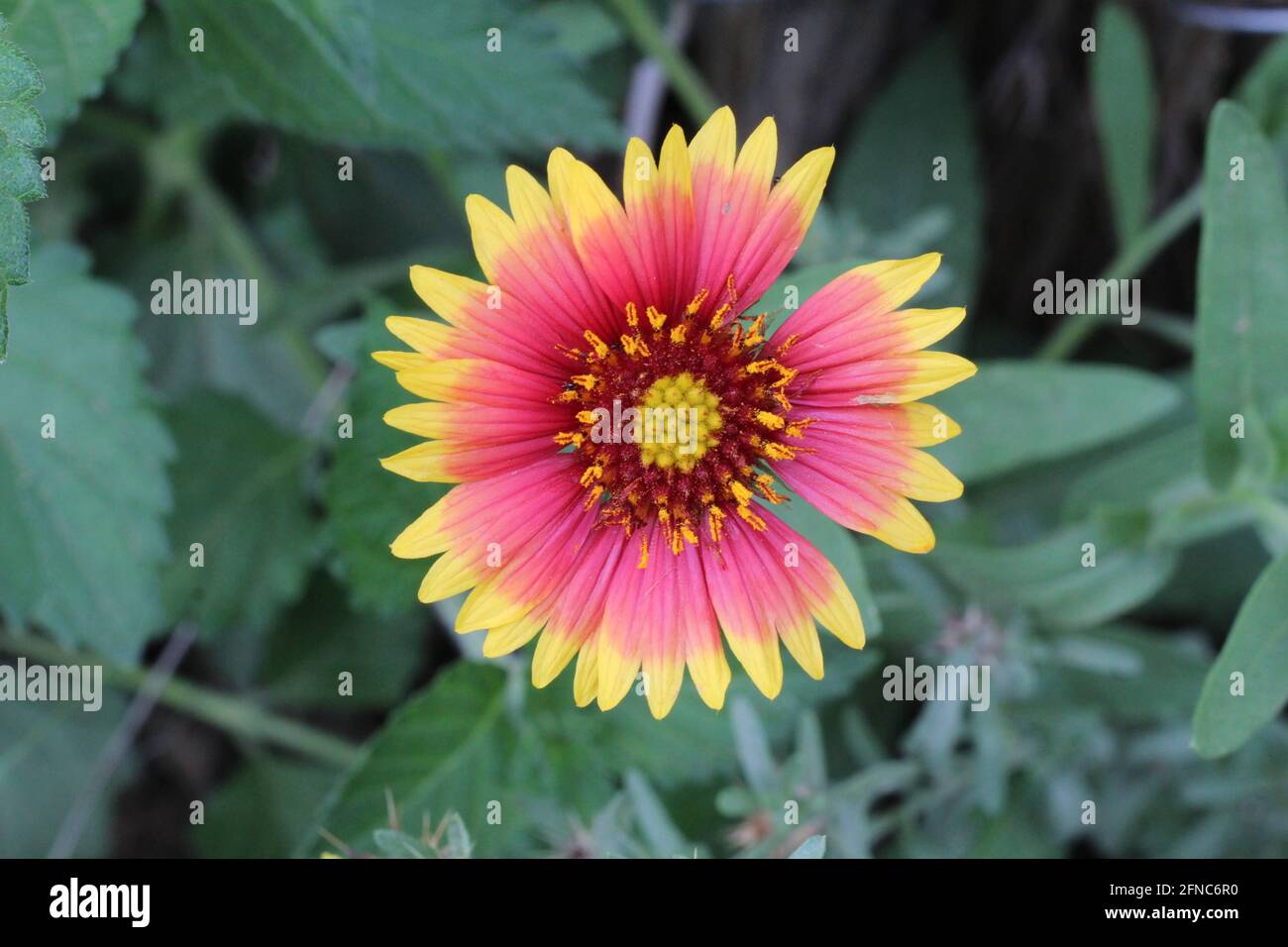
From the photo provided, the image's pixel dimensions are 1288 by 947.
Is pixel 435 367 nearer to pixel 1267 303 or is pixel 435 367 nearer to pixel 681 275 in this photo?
pixel 681 275

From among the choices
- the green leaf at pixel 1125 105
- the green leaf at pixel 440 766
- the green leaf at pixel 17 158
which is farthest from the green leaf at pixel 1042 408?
the green leaf at pixel 17 158

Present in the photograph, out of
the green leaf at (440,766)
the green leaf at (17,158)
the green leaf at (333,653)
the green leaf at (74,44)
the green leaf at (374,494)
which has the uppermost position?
the green leaf at (74,44)

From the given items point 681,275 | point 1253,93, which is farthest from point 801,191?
point 1253,93

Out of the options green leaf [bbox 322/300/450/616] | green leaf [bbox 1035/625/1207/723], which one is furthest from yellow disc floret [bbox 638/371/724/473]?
green leaf [bbox 1035/625/1207/723]

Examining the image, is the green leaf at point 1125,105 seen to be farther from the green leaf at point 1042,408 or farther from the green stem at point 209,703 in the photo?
the green stem at point 209,703

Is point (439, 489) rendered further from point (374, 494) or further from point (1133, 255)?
point (1133, 255)
